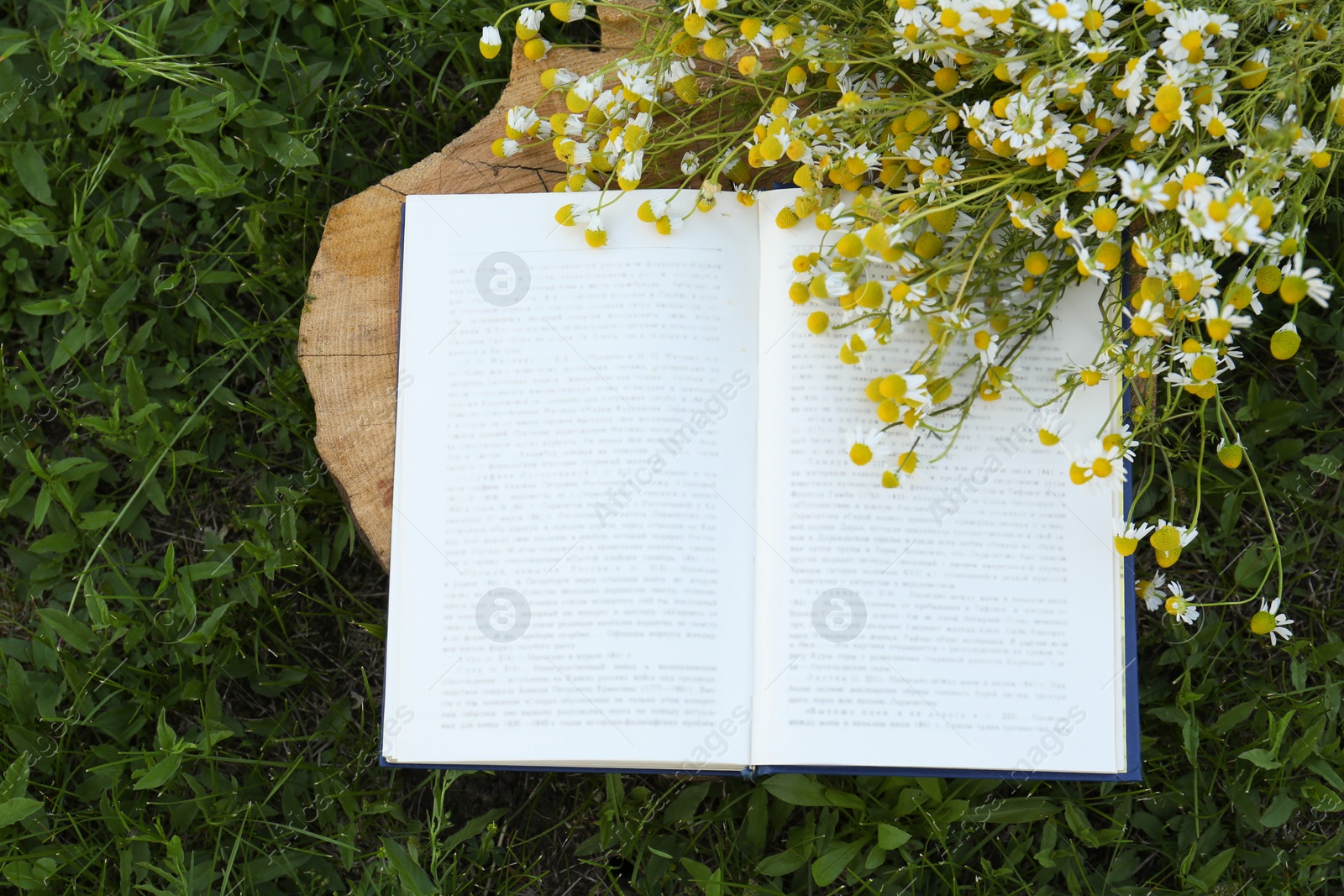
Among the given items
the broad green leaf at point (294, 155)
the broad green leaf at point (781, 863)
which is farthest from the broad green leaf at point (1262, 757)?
the broad green leaf at point (294, 155)

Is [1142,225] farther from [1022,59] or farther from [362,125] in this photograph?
[362,125]

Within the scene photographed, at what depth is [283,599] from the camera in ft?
6.36

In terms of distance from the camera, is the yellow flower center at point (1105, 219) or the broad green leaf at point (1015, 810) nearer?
the yellow flower center at point (1105, 219)

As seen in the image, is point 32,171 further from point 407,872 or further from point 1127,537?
point 1127,537

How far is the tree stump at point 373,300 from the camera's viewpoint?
1.62 metres

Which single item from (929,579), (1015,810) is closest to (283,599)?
(929,579)

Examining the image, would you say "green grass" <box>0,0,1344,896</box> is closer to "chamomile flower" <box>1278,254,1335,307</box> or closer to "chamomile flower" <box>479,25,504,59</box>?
"chamomile flower" <box>479,25,504,59</box>

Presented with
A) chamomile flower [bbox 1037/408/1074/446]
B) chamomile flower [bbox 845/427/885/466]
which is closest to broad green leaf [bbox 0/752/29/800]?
chamomile flower [bbox 845/427/885/466]

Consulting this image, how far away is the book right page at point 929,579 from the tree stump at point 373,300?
18.0 inches

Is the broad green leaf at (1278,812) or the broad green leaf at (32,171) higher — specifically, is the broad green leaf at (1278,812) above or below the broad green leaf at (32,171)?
below

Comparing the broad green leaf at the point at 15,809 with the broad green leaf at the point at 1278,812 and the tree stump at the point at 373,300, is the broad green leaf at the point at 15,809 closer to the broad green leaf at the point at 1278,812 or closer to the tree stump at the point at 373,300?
the tree stump at the point at 373,300

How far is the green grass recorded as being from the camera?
176 centimetres

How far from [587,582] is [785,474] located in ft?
1.07

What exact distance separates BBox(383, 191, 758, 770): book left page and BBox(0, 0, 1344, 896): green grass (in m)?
0.30
